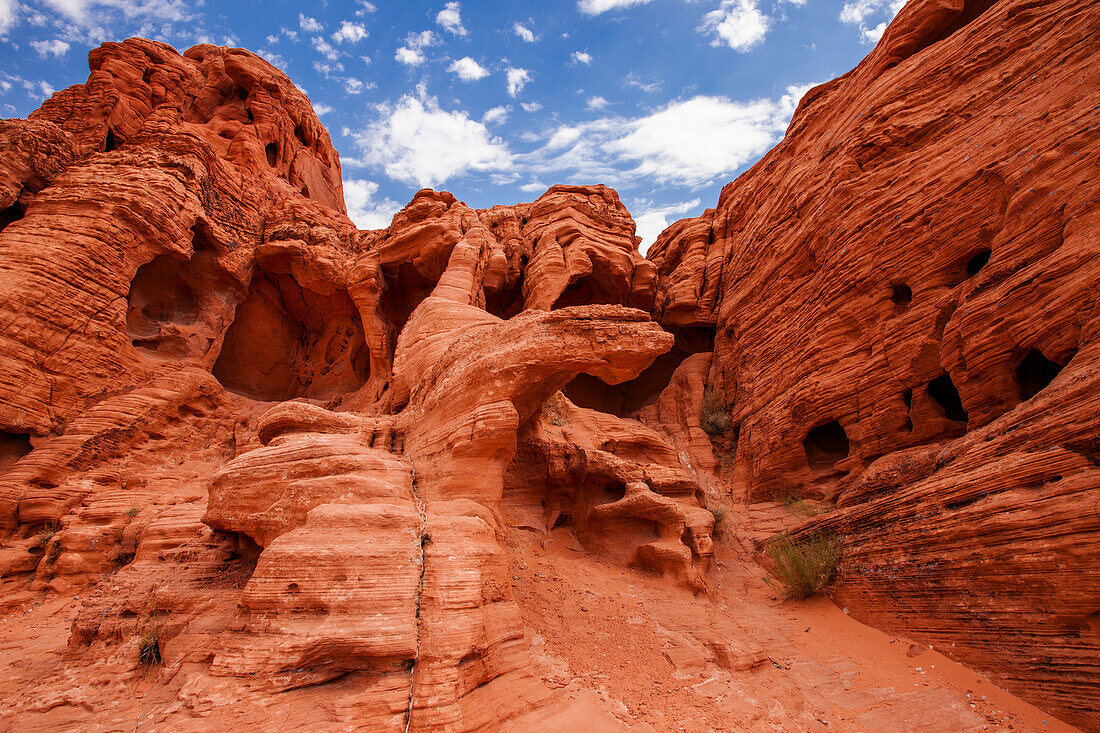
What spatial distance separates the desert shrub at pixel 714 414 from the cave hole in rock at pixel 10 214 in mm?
18405

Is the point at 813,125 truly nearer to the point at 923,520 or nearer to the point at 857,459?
the point at 857,459

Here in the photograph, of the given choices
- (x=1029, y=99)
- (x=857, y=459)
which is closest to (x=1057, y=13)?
(x=1029, y=99)

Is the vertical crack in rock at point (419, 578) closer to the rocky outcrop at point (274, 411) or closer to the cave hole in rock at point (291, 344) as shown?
the rocky outcrop at point (274, 411)

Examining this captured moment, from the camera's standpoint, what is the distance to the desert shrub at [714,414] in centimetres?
1355

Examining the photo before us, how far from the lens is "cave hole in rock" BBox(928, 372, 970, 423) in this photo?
8.39 meters

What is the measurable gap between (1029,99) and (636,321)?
25.1 ft

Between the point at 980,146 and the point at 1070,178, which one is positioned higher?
the point at 980,146

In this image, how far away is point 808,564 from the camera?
24.6 feet

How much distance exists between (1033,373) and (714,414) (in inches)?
294

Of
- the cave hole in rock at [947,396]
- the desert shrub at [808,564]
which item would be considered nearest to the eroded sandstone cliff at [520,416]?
the desert shrub at [808,564]

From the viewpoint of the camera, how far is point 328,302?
54.3 feet

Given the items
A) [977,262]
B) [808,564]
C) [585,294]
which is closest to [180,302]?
[585,294]

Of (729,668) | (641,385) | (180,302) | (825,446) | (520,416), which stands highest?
(641,385)

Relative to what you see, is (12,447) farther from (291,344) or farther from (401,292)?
(401,292)
